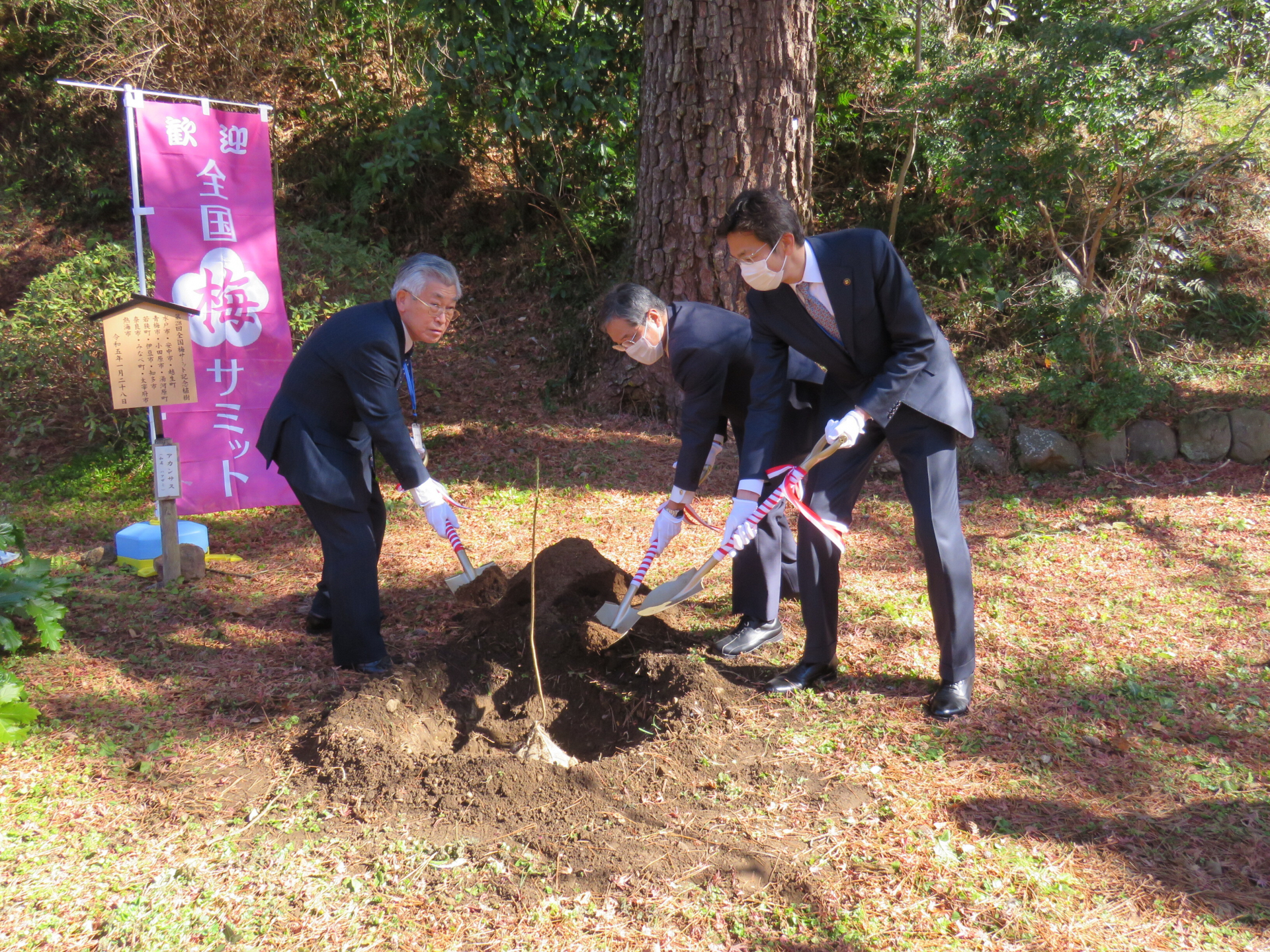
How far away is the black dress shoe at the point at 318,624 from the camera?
419cm

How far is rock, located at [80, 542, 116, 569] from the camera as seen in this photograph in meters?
4.95

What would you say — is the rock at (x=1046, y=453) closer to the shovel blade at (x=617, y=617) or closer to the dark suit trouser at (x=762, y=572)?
the dark suit trouser at (x=762, y=572)

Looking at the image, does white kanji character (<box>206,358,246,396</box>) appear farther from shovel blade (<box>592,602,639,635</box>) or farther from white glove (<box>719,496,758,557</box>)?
white glove (<box>719,496,758,557</box>)

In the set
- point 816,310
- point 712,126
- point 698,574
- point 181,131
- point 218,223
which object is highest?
point 712,126

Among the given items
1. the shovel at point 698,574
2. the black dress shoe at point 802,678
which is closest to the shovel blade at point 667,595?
the shovel at point 698,574

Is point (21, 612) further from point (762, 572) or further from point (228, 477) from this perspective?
point (762, 572)

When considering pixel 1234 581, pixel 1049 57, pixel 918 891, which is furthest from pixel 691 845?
pixel 1049 57

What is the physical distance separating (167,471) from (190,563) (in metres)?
0.53

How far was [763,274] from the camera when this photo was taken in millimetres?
3094

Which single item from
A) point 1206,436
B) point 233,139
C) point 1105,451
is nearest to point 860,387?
point 1105,451

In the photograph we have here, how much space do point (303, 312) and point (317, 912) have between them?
526cm

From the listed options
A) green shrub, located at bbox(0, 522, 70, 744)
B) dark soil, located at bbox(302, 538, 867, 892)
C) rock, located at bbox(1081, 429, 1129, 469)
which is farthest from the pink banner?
rock, located at bbox(1081, 429, 1129, 469)

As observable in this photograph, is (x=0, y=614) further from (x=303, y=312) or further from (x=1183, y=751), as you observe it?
(x=1183, y=751)

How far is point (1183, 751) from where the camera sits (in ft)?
10.2
